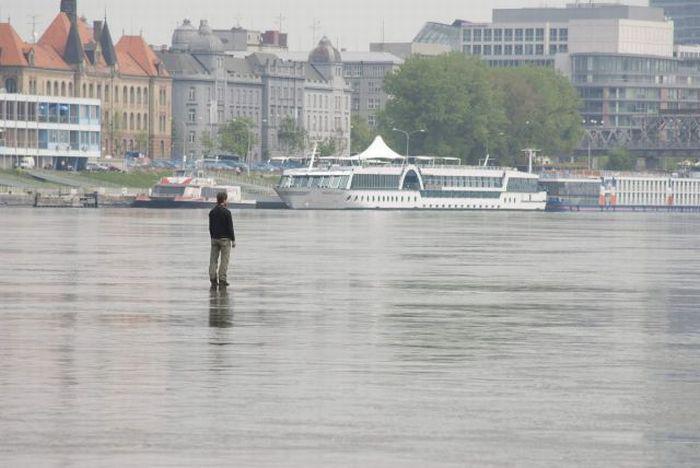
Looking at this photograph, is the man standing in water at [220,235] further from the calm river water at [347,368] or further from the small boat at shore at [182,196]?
the small boat at shore at [182,196]

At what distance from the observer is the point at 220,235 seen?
37.7 m

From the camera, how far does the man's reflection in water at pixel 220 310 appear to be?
2975 cm

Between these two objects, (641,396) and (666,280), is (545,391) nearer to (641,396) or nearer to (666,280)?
(641,396)

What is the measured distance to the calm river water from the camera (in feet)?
55.6

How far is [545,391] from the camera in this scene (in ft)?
69.0

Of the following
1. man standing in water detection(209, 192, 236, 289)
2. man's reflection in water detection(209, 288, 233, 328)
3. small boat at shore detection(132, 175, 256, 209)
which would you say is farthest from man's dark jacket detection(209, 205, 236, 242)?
small boat at shore detection(132, 175, 256, 209)

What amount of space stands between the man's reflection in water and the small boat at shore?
142140 millimetres

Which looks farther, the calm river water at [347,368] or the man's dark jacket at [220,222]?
the man's dark jacket at [220,222]

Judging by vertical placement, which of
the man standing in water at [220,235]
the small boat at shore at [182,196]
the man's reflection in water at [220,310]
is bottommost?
the small boat at shore at [182,196]

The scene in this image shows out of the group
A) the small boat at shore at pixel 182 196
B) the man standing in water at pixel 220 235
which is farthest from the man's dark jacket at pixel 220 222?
the small boat at shore at pixel 182 196

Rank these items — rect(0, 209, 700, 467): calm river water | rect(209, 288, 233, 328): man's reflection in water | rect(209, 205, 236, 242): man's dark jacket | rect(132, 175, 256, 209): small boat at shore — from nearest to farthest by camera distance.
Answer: rect(0, 209, 700, 467): calm river water → rect(209, 288, 233, 328): man's reflection in water → rect(209, 205, 236, 242): man's dark jacket → rect(132, 175, 256, 209): small boat at shore

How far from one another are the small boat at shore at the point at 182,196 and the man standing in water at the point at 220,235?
139815mm

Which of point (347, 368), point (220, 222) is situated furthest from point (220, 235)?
point (347, 368)

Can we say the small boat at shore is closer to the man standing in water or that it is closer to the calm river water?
the calm river water
